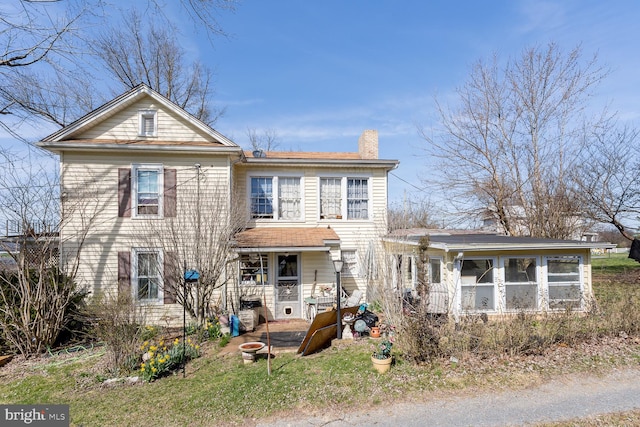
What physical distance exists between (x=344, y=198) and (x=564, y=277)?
24.9 feet

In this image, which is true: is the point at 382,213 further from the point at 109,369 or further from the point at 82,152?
the point at 82,152

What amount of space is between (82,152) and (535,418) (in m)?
13.4

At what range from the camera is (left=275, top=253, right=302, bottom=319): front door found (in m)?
11.7

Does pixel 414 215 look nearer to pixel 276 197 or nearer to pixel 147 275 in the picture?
pixel 276 197

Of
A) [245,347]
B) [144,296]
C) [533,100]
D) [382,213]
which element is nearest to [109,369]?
[245,347]

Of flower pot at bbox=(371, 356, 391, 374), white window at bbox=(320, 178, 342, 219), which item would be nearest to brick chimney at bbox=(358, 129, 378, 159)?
white window at bbox=(320, 178, 342, 219)

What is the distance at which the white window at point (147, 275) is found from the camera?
422 inches

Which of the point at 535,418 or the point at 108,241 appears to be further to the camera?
the point at 108,241

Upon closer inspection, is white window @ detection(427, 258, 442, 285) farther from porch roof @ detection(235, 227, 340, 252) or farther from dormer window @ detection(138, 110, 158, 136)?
dormer window @ detection(138, 110, 158, 136)

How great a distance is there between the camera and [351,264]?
41.0 feet

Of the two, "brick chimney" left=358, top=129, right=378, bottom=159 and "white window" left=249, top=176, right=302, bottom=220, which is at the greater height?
"brick chimney" left=358, top=129, right=378, bottom=159

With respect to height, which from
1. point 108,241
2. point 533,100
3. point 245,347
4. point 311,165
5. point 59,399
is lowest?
point 59,399

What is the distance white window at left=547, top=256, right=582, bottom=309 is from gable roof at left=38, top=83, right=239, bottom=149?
35.6 ft

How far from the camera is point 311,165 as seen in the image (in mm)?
12453
